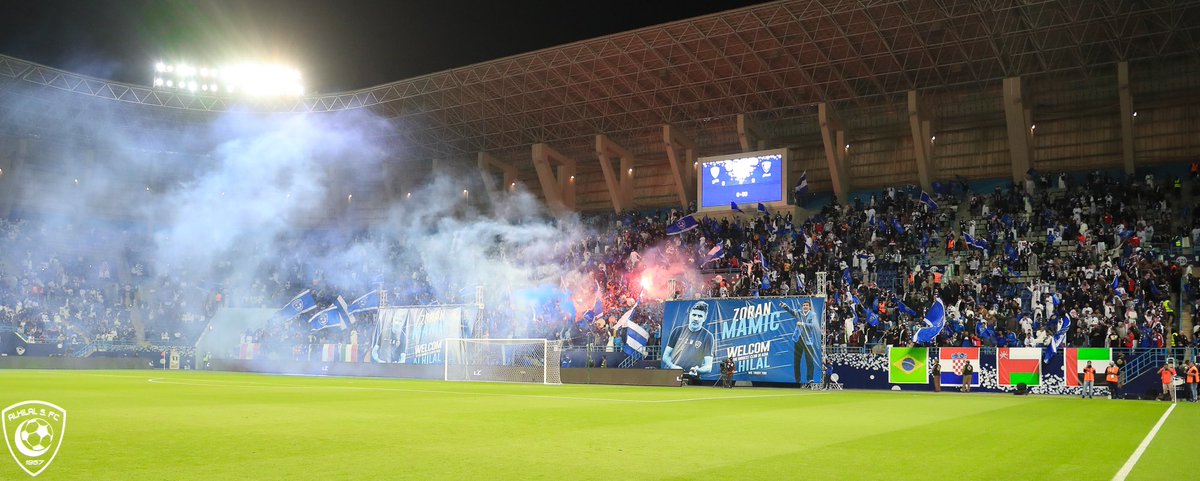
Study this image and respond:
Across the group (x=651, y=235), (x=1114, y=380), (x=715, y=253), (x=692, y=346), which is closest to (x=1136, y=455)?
(x=1114, y=380)

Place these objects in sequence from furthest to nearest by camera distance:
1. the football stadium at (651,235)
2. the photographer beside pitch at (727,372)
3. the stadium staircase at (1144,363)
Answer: the photographer beside pitch at (727,372), the stadium staircase at (1144,363), the football stadium at (651,235)

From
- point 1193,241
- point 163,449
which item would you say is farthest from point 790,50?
point 163,449

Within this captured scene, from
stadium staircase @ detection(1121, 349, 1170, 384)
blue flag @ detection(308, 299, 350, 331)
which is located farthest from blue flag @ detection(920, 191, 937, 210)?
blue flag @ detection(308, 299, 350, 331)

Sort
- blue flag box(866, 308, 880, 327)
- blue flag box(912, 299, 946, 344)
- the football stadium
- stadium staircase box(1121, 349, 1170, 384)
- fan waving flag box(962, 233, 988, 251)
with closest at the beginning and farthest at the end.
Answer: the football stadium < stadium staircase box(1121, 349, 1170, 384) < blue flag box(912, 299, 946, 344) < blue flag box(866, 308, 880, 327) < fan waving flag box(962, 233, 988, 251)

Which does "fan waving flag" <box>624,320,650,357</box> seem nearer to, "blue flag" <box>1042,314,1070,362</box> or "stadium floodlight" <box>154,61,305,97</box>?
"blue flag" <box>1042,314,1070,362</box>

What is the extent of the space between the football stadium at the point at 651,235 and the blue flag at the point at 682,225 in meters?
0.28

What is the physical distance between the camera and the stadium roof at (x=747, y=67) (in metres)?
38.9

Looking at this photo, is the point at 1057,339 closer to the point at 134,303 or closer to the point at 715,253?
the point at 715,253

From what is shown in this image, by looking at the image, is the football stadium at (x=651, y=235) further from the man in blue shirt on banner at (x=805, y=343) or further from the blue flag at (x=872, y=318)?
the blue flag at (x=872, y=318)

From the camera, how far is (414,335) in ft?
137

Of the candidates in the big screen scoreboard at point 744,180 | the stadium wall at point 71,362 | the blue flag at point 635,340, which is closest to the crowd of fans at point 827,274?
the blue flag at point 635,340

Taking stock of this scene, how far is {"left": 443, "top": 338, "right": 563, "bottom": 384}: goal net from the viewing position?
36188 mm

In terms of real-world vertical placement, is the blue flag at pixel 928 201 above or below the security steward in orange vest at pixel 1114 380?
above

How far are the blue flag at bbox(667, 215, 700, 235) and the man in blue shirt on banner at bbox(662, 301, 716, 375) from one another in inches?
363
